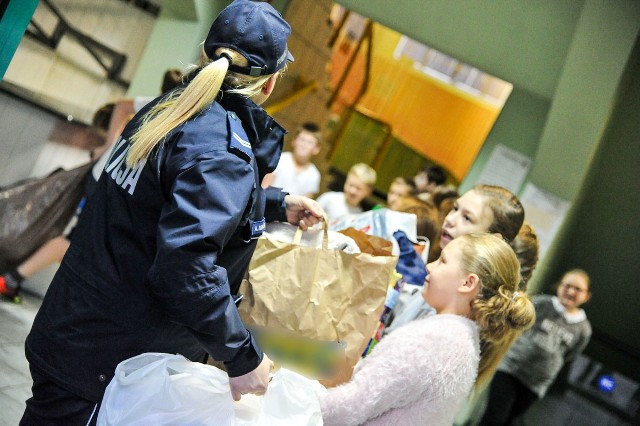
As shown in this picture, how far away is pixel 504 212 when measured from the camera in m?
2.55

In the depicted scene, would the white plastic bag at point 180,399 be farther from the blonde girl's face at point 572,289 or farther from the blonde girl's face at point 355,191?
the blonde girl's face at point 572,289

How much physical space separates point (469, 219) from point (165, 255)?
58.2 inches

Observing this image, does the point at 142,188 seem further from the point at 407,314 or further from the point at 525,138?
the point at 525,138

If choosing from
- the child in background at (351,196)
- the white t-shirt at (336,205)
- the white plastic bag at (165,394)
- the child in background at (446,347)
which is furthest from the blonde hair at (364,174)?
the white plastic bag at (165,394)

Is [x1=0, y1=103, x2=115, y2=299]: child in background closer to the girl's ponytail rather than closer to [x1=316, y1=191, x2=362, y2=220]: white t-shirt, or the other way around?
[x1=316, y1=191, x2=362, y2=220]: white t-shirt

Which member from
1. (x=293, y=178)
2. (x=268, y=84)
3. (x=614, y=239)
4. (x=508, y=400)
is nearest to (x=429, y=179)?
(x=293, y=178)

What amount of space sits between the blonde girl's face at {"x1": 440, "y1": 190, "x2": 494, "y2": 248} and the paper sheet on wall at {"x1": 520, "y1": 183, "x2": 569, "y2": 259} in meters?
3.28

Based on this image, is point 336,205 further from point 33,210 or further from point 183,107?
point 183,107

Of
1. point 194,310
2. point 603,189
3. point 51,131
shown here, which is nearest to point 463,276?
point 194,310

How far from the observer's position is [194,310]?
1.33 meters

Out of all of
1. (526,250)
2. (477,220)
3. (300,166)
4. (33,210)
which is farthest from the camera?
(300,166)

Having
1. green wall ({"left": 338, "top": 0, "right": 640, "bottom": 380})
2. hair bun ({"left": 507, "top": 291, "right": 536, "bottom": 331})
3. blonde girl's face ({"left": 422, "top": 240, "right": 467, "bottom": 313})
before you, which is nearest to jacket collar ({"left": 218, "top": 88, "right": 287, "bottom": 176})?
blonde girl's face ({"left": 422, "top": 240, "right": 467, "bottom": 313})

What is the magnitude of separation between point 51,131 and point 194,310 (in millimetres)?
3933

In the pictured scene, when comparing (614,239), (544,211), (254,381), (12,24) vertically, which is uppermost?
(614,239)
